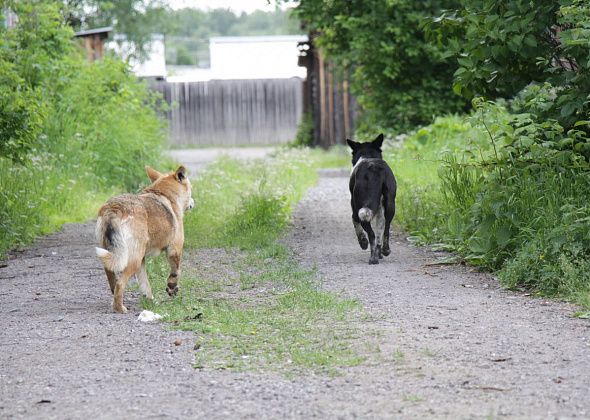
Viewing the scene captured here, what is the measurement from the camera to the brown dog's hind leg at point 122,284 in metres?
8.04

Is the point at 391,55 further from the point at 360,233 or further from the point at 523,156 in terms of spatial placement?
the point at 523,156

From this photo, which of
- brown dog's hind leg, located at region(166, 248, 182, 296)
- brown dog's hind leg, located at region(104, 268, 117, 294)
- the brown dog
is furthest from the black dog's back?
brown dog's hind leg, located at region(104, 268, 117, 294)

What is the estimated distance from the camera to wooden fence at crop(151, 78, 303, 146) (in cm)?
4597

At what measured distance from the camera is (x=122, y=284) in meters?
8.05

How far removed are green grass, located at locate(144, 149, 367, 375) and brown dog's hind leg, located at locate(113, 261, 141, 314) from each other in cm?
27

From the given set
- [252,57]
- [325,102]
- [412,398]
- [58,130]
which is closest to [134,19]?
[252,57]

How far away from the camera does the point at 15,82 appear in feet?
42.3

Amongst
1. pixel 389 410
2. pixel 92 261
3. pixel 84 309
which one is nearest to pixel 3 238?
pixel 92 261

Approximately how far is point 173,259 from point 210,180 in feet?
33.8

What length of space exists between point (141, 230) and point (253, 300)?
1.16m

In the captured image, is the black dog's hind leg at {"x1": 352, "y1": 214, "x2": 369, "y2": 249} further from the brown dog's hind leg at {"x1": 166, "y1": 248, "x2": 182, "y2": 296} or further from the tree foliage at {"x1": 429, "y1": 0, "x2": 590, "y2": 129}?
the brown dog's hind leg at {"x1": 166, "y1": 248, "x2": 182, "y2": 296}

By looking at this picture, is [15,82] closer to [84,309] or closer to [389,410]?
[84,309]

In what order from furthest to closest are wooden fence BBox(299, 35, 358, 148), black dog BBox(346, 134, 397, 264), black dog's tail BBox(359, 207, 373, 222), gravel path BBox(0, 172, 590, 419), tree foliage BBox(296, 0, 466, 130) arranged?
wooden fence BBox(299, 35, 358, 148)
tree foliage BBox(296, 0, 466, 130)
black dog BBox(346, 134, 397, 264)
black dog's tail BBox(359, 207, 373, 222)
gravel path BBox(0, 172, 590, 419)

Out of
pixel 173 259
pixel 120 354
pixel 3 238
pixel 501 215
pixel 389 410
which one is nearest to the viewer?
pixel 389 410
